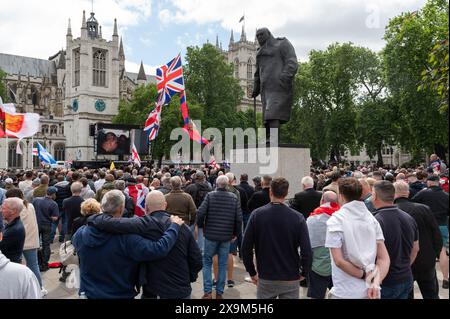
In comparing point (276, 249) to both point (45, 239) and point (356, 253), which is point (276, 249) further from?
point (45, 239)

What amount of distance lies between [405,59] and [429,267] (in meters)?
27.2

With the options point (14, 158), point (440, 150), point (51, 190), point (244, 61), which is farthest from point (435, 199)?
point (244, 61)

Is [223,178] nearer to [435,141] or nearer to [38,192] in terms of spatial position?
[38,192]

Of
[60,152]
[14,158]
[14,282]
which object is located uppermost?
[60,152]

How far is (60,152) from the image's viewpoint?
68.1 metres

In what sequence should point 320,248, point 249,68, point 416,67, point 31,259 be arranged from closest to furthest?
point 320,248 < point 31,259 < point 416,67 < point 249,68

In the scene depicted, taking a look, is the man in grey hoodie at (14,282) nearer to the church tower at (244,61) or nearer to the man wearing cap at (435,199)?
the man wearing cap at (435,199)

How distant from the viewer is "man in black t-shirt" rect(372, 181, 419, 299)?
3812 millimetres

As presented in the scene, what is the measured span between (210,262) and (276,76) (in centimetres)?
507

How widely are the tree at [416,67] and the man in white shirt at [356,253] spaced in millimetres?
25903

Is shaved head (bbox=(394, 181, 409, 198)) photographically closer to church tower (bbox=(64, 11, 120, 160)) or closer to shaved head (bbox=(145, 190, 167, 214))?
shaved head (bbox=(145, 190, 167, 214))

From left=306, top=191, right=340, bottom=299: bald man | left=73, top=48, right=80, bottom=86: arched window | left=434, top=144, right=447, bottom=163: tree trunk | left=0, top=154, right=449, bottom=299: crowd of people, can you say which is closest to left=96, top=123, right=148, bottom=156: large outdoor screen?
left=434, top=144, right=447, bottom=163: tree trunk

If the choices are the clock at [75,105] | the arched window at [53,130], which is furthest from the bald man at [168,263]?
the arched window at [53,130]

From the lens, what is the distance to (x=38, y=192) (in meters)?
8.62
